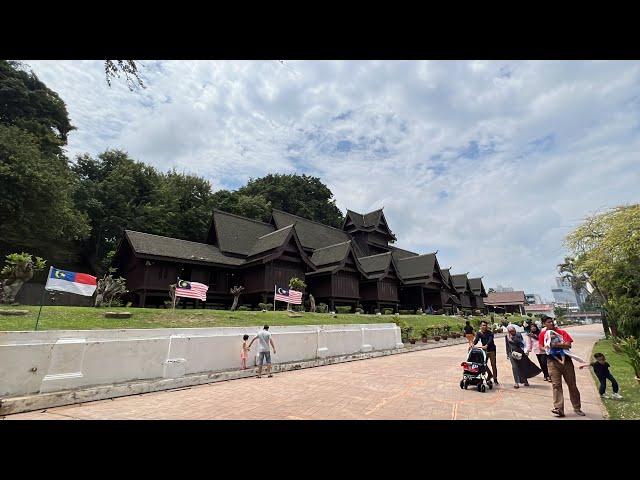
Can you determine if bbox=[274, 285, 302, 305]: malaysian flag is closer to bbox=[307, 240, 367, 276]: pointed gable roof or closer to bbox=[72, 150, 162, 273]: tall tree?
bbox=[307, 240, 367, 276]: pointed gable roof

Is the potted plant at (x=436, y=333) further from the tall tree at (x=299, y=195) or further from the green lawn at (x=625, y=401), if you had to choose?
the tall tree at (x=299, y=195)

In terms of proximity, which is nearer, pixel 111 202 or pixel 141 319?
pixel 141 319

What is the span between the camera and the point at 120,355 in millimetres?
8117

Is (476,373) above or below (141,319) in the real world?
below

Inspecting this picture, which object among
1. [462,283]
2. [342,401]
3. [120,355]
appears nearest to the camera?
[342,401]

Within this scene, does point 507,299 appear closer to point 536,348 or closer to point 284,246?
point 284,246

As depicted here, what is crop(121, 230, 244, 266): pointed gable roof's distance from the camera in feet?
64.6

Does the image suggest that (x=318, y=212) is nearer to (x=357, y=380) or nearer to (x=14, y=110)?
(x=14, y=110)

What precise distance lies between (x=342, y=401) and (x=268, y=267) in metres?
16.0

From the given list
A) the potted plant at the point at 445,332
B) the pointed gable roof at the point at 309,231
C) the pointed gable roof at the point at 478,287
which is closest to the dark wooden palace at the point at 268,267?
the pointed gable roof at the point at 309,231

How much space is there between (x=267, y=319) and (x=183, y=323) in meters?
4.30

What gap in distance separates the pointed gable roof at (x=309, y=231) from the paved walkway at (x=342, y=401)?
886 inches

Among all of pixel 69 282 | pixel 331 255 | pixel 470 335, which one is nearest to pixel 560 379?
pixel 470 335
